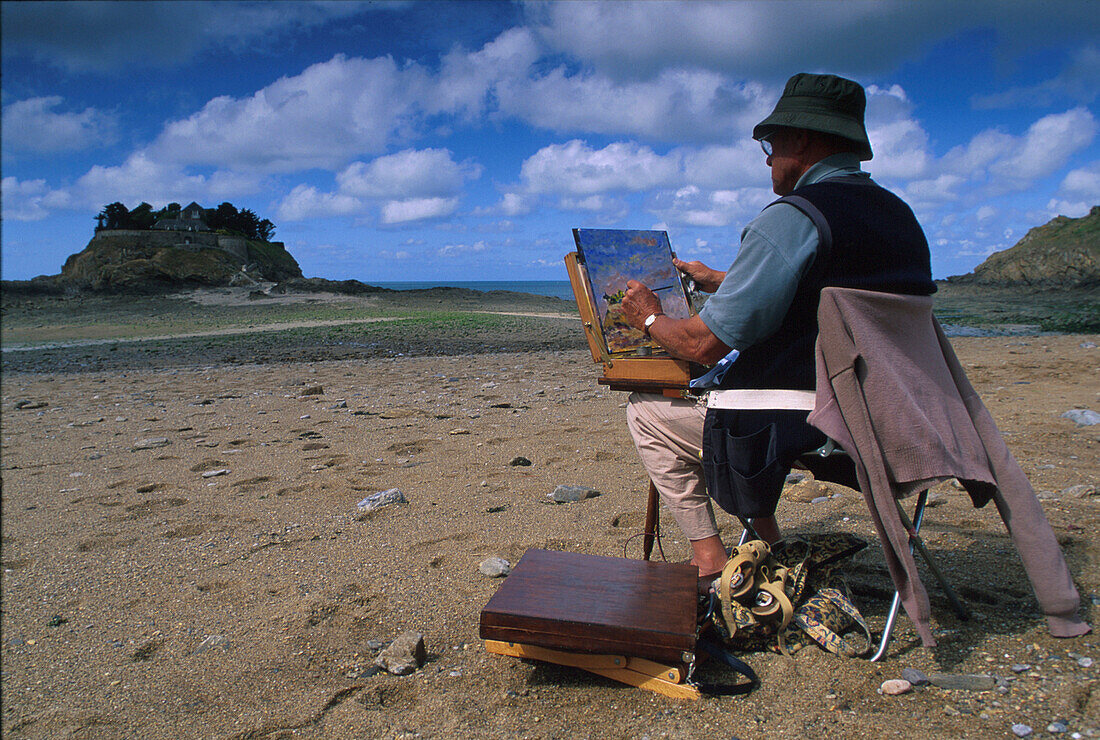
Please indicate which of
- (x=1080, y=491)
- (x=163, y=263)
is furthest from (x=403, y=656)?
(x=163, y=263)

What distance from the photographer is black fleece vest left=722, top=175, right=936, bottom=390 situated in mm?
2297

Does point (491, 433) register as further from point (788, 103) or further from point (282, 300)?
point (282, 300)

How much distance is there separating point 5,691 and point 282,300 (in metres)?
28.8

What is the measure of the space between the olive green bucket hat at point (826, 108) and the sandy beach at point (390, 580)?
179 cm

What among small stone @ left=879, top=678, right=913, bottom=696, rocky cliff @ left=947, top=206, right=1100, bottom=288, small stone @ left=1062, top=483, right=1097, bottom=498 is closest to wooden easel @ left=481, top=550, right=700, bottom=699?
small stone @ left=879, top=678, right=913, bottom=696

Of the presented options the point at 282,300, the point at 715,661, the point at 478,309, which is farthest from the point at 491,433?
the point at 282,300

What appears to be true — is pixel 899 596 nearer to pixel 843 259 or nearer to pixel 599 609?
pixel 599 609

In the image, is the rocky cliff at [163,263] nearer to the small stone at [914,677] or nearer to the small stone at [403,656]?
the small stone at [403,656]

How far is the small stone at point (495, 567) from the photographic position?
11.0ft

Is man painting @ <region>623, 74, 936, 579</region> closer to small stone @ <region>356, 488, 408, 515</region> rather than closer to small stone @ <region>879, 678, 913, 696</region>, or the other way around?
small stone @ <region>879, 678, 913, 696</region>

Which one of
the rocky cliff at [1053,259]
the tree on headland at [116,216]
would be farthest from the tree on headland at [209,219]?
the rocky cliff at [1053,259]

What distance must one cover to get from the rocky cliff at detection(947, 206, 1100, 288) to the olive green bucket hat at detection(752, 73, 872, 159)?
31.8m

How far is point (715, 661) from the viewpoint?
101 inches

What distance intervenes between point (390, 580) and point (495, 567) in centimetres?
48
